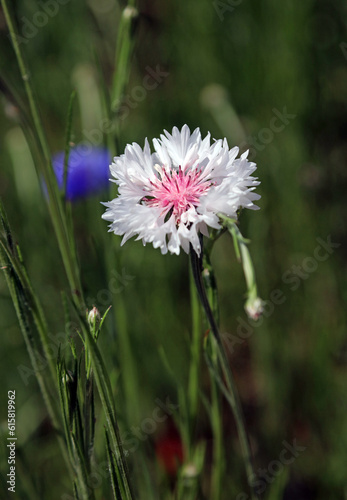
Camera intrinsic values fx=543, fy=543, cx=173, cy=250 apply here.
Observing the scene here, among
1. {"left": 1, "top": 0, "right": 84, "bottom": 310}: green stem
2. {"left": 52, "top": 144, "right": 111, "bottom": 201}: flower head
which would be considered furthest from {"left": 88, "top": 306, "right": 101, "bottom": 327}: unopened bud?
{"left": 52, "top": 144, "right": 111, "bottom": 201}: flower head

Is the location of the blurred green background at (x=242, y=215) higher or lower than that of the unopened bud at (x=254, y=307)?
higher

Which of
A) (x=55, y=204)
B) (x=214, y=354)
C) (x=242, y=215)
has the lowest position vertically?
(x=214, y=354)

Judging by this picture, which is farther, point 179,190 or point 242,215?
point 242,215

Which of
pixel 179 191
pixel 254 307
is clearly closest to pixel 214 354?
pixel 254 307

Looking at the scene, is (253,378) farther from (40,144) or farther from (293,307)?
(40,144)

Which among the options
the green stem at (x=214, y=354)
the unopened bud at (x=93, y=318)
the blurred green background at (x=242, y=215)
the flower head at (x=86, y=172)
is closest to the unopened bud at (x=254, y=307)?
the green stem at (x=214, y=354)

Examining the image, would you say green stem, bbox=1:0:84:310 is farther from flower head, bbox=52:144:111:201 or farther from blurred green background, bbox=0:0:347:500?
flower head, bbox=52:144:111:201

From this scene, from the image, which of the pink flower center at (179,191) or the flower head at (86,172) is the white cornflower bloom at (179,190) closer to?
the pink flower center at (179,191)

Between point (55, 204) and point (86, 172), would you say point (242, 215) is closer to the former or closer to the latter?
point (86, 172)
